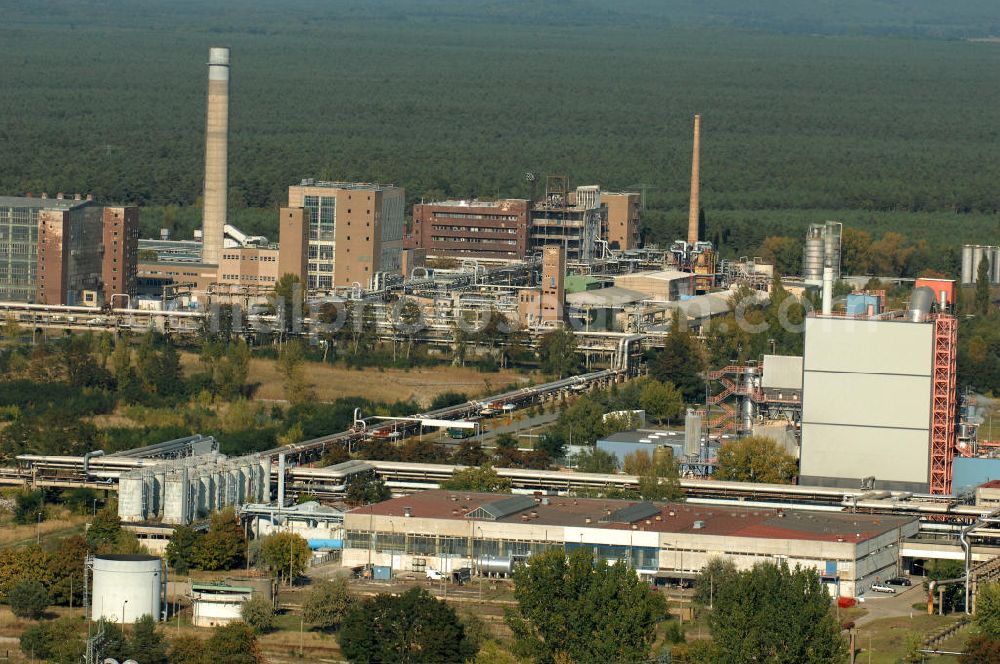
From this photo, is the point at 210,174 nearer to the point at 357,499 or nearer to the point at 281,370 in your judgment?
the point at 281,370

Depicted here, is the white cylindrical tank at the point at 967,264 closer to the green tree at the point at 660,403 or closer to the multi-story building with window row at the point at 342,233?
the multi-story building with window row at the point at 342,233

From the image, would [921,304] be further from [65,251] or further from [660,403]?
[65,251]

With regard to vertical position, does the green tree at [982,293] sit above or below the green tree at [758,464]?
above

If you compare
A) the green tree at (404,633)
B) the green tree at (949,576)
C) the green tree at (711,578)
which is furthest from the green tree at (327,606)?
the green tree at (949,576)

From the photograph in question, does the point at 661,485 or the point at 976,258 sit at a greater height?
the point at 976,258

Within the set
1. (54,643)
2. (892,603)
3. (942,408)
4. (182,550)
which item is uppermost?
(942,408)

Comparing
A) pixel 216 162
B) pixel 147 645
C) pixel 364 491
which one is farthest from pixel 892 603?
pixel 216 162
